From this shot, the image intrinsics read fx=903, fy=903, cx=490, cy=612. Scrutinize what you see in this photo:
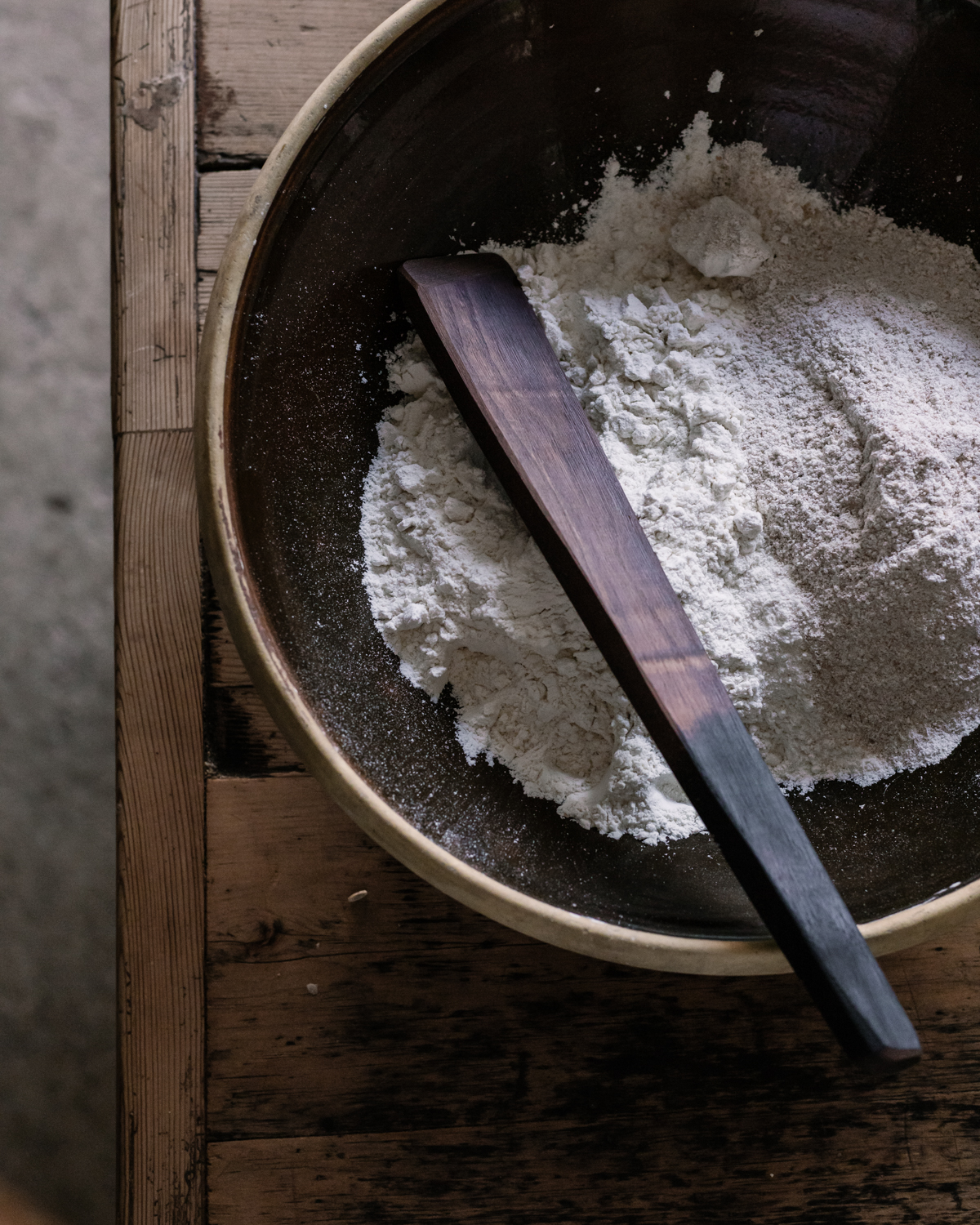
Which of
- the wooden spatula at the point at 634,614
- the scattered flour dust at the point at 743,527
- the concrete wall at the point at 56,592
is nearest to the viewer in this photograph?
the wooden spatula at the point at 634,614

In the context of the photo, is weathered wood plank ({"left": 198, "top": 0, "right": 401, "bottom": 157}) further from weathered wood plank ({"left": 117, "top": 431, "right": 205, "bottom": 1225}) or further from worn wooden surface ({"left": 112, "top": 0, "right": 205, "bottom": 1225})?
weathered wood plank ({"left": 117, "top": 431, "right": 205, "bottom": 1225})

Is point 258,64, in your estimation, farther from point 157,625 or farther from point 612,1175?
point 612,1175

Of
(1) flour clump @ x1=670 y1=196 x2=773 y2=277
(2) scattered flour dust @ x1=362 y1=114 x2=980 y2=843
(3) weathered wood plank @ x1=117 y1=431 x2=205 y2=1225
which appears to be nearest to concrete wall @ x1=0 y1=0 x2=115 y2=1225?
(3) weathered wood plank @ x1=117 y1=431 x2=205 y2=1225

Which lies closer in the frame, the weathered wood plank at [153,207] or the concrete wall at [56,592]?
the weathered wood plank at [153,207]

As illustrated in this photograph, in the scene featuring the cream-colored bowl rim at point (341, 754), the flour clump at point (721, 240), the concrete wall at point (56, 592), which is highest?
the flour clump at point (721, 240)

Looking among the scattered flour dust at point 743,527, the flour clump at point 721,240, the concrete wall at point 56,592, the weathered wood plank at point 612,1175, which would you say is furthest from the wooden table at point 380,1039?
the concrete wall at point 56,592

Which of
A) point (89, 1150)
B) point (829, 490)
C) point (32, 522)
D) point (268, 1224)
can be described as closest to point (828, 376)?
point (829, 490)

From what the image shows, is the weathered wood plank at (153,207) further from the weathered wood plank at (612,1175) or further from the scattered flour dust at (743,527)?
the weathered wood plank at (612,1175)

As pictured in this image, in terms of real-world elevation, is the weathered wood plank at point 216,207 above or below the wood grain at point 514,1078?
above

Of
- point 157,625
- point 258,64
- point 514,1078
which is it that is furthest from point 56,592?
point 514,1078
